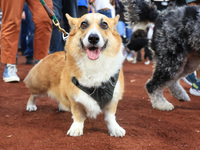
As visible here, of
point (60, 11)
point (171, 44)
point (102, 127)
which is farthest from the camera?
point (60, 11)

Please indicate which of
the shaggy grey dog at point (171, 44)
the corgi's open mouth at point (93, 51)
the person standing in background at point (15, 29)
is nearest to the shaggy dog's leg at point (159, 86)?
the shaggy grey dog at point (171, 44)

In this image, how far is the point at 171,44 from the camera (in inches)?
114

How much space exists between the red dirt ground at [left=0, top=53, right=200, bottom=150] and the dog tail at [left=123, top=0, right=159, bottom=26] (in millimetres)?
1116

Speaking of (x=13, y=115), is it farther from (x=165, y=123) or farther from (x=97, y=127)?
(x=165, y=123)

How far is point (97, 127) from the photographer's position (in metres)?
2.27

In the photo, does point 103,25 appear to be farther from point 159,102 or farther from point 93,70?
point 159,102

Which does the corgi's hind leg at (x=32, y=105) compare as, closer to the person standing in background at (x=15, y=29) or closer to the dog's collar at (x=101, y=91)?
the dog's collar at (x=101, y=91)

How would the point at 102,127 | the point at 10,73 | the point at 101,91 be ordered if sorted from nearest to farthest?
the point at 101,91 → the point at 102,127 → the point at 10,73

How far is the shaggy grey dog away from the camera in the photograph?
2855mm

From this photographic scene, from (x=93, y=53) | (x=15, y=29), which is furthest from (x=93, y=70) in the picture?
(x=15, y=29)

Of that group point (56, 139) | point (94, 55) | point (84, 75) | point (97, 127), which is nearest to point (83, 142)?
point (56, 139)

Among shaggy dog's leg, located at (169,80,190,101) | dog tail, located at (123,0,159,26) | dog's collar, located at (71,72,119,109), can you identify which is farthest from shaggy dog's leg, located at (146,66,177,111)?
dog's collar, located at (71,72,119,109)

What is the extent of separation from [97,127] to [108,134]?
0.66 ft

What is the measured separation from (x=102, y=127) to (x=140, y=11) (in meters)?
1.73
